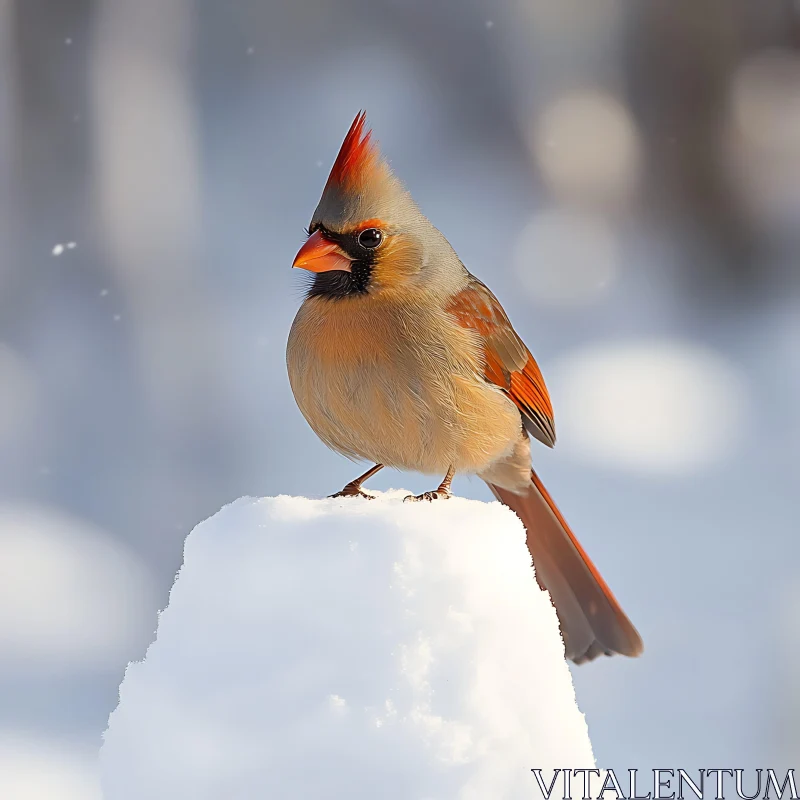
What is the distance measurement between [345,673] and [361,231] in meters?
0.83

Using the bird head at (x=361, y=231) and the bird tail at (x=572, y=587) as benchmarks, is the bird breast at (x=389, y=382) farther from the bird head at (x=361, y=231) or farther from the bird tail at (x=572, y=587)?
the bird tail at (x=572, y=587)

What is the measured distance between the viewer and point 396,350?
1.57 metres

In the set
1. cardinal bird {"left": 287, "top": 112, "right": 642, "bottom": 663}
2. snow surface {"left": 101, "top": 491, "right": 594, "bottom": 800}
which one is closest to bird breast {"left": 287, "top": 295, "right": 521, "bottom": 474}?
cardinal bird {"left": 287, "top": 112, "right": 642, "bottom": 663}

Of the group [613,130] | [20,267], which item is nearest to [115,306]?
[20,267]

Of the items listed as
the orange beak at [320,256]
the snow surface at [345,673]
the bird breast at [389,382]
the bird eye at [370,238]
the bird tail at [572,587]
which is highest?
the bird eye at [370,238]

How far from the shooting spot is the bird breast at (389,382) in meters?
1.57

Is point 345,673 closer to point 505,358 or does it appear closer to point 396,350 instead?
point 396,350

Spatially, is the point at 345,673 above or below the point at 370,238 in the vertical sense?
below

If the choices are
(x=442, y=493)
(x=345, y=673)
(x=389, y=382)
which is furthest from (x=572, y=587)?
(x=345, y=673)

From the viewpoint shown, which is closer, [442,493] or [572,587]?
[442,493]

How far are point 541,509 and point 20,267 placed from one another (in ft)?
9.05

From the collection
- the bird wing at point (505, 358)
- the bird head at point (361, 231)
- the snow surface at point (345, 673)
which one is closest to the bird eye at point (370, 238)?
the bird head at point (361, 231)

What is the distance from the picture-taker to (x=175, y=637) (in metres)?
1.03

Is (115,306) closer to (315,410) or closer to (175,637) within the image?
(315,410)
